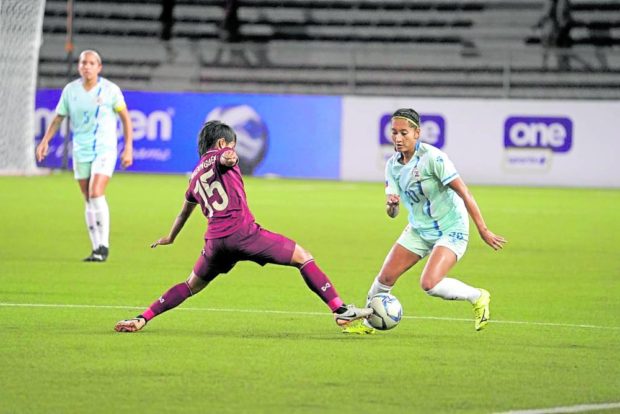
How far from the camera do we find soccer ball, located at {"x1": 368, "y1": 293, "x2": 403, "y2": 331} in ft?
29.8

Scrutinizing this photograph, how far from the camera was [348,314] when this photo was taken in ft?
28.9

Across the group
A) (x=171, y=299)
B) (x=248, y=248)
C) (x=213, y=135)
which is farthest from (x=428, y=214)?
(x=171, y=299)

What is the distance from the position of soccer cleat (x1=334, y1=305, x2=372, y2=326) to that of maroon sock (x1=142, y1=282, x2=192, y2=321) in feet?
3.31

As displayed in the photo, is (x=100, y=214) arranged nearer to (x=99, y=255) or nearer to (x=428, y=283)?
(x=99, y=255)

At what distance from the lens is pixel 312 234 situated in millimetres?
17500

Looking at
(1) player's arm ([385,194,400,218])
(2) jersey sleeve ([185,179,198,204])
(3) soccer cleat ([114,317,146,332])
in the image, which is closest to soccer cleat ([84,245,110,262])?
(3) soccer cleat ([114,317,146,332])

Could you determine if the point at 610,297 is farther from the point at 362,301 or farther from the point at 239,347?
the point at 239,347

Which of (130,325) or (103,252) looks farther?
(103,252)

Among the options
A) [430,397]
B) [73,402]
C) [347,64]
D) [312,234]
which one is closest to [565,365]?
[430,397]

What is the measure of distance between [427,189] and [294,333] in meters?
1.33

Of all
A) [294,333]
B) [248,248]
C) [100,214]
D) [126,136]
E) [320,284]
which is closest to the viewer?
[248,248]

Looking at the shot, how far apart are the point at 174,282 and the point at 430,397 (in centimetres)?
582

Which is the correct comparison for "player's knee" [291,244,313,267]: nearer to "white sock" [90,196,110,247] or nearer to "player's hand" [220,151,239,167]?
"player's hand" [220,151,239,167]

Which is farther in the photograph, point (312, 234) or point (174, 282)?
point (312, 234)
